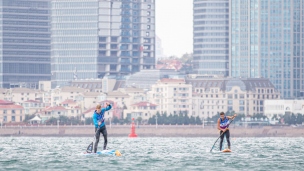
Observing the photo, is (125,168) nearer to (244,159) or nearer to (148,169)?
(148,169)

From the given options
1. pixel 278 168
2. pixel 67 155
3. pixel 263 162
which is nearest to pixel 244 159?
pixel 263 162

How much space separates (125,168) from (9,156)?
14866mm

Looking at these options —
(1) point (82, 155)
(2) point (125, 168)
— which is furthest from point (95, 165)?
(1) point (82, 155)

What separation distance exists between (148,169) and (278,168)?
7152 millimetres

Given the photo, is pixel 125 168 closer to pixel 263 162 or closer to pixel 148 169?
pixel 148 169

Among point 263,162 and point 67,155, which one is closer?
point 263,162

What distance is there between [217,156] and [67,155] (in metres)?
10.0

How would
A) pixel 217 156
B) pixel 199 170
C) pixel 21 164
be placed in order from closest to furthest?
pixel 199 170, pixel 21 164, pixel 217 156

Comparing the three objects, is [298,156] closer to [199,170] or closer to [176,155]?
[176,155]

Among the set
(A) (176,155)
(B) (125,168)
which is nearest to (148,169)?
(B) (125,168)

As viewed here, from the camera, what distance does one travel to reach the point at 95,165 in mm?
68062

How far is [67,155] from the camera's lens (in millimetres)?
78938

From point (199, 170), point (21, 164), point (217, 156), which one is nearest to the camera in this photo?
point (199, 170)

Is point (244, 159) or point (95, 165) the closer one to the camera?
point (95, 165)
